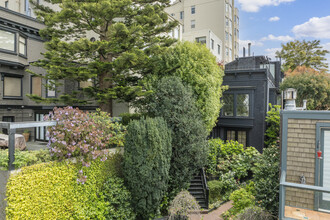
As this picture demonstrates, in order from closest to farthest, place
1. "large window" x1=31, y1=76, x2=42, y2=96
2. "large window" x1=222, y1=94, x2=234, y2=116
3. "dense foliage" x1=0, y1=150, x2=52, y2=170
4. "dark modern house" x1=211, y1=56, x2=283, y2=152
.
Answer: "dense foliage" x1=0, y1=150, x2=52, y2=170, "dark modern house" x1=211, y1=56, x2=283, y2=152, "large window" x1=222, y1=94, x2=234, y2=116, "large window" x1=31, y1=76, x2=42, y2=96

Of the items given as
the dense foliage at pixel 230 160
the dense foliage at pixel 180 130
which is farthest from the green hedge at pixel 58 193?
the dense foliage at pixel 230 160

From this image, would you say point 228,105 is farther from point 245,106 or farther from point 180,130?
point 180,130

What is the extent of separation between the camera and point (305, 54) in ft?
105

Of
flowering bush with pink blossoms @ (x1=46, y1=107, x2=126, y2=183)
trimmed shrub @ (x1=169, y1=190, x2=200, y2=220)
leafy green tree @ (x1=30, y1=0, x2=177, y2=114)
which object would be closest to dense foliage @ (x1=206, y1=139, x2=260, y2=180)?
trimmed shrub @ (x1=169, y1=190, x2=200, y2=220)

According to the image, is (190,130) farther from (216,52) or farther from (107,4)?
(216,52)

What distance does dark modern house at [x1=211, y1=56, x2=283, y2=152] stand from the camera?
1538 cm

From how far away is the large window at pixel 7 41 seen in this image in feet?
49.7

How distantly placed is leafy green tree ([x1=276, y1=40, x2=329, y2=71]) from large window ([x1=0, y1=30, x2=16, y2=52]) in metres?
34.6

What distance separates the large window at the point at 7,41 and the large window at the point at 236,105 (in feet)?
54.7

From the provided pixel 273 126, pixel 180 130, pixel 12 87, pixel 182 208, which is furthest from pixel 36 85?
pixel 273 126

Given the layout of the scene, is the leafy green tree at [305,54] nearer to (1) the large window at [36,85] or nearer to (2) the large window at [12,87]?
(1) the large window at [36,85]

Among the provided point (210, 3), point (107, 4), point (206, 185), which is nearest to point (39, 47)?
point (107, 4)

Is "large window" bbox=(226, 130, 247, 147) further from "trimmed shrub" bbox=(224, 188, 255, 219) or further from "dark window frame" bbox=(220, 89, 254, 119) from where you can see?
"trimmed shrub" bbox=(224, 188, 255, 219)

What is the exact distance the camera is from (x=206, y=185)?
11492mm
